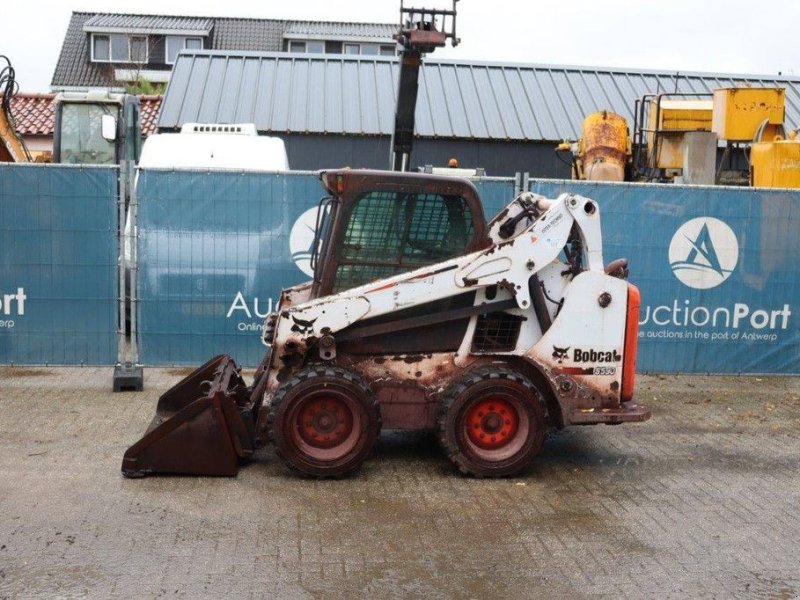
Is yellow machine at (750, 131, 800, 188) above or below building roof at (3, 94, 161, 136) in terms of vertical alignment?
below

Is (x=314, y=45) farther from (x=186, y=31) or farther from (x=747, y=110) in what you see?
(x=747, y=110)

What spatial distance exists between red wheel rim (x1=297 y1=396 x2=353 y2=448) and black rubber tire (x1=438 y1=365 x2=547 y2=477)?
2.31 ft

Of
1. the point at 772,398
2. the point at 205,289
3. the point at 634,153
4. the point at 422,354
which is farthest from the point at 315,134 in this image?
the point at 422,354

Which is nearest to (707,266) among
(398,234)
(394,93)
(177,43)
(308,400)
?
(398,234)

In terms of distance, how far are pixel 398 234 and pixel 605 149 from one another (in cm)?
955

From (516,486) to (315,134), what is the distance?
15.5m

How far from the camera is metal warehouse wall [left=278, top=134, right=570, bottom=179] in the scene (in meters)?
22.2

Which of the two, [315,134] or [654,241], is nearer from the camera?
[654,241]

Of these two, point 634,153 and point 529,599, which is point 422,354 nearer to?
point 529,599

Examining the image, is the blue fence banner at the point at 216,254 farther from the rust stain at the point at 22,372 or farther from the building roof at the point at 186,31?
the building roof at the point at 186,31

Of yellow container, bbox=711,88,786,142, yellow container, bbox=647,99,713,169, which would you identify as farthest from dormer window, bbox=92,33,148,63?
yellow container, bbox=711,88,786,142

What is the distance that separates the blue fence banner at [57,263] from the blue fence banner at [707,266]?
4632 millimetres

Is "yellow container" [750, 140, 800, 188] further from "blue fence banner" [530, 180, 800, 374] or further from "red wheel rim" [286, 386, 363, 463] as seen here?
"red wheel rim" [286, 386, 363, 463]

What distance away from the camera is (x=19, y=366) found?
11188 mm
